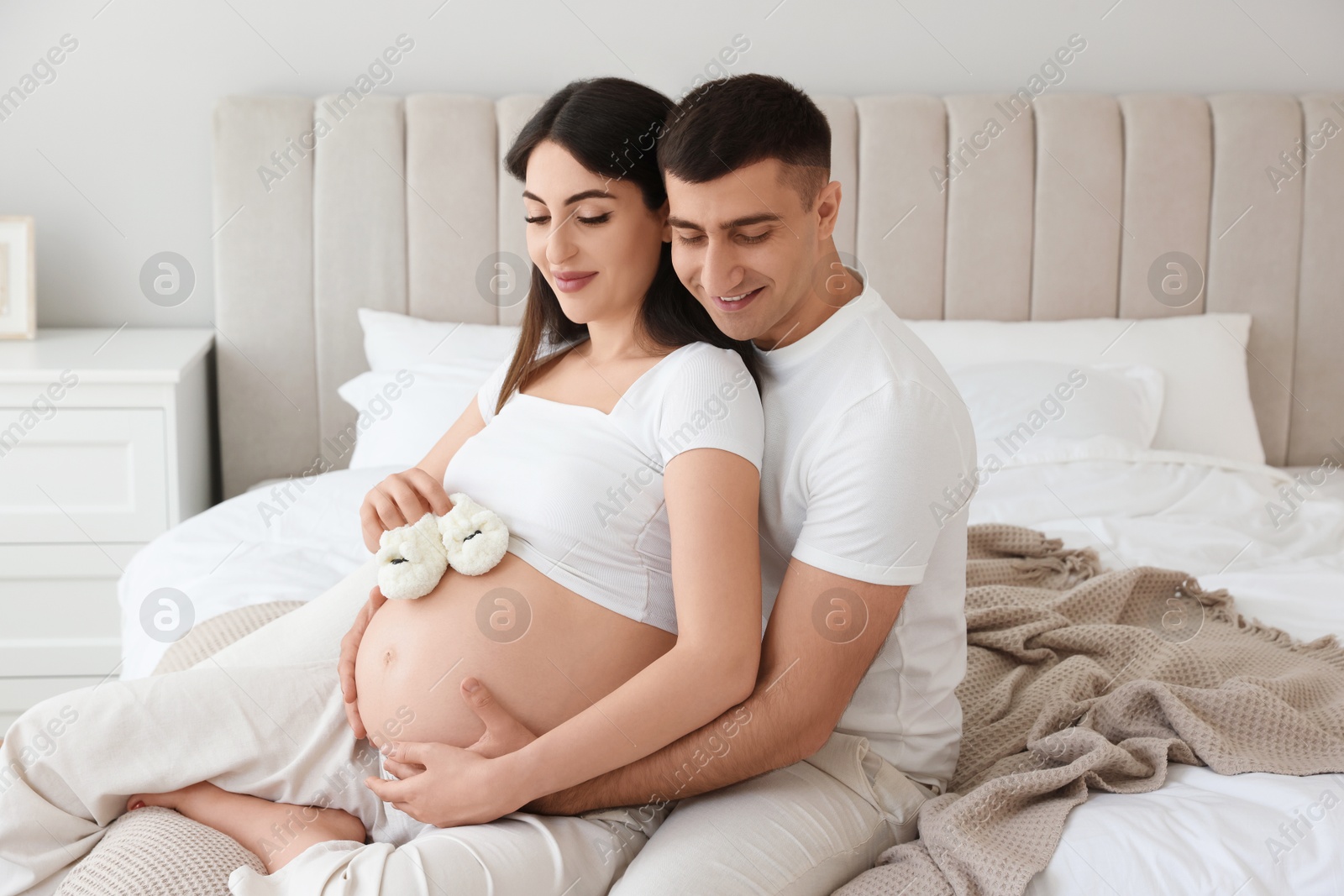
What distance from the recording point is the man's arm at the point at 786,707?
0.93 meters

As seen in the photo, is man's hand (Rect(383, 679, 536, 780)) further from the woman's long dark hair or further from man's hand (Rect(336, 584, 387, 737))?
the woman's long dark hair

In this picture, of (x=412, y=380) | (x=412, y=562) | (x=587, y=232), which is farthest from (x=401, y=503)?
(x=412, y=380)

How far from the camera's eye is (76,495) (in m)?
2.00

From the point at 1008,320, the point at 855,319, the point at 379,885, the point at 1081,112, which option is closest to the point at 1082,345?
the point at 1008,320

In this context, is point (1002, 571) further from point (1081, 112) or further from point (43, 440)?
point (43, 440)

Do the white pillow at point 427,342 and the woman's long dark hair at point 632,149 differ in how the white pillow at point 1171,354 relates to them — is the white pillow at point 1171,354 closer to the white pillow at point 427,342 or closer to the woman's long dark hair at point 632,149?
the white pillow at point 427,342

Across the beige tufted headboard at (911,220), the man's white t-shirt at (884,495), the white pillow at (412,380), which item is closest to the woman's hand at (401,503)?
the man's white t-shirt at (884,495)

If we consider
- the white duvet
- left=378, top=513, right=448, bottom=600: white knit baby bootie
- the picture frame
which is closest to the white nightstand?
the picture frame

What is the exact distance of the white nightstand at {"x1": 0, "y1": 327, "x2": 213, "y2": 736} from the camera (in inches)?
77.5

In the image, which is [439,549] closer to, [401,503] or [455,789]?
[401,503]

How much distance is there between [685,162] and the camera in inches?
37.8

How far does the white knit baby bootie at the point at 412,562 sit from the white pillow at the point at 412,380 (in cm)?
89

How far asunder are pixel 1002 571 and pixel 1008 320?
1022mm

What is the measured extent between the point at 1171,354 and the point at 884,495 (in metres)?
1.61
